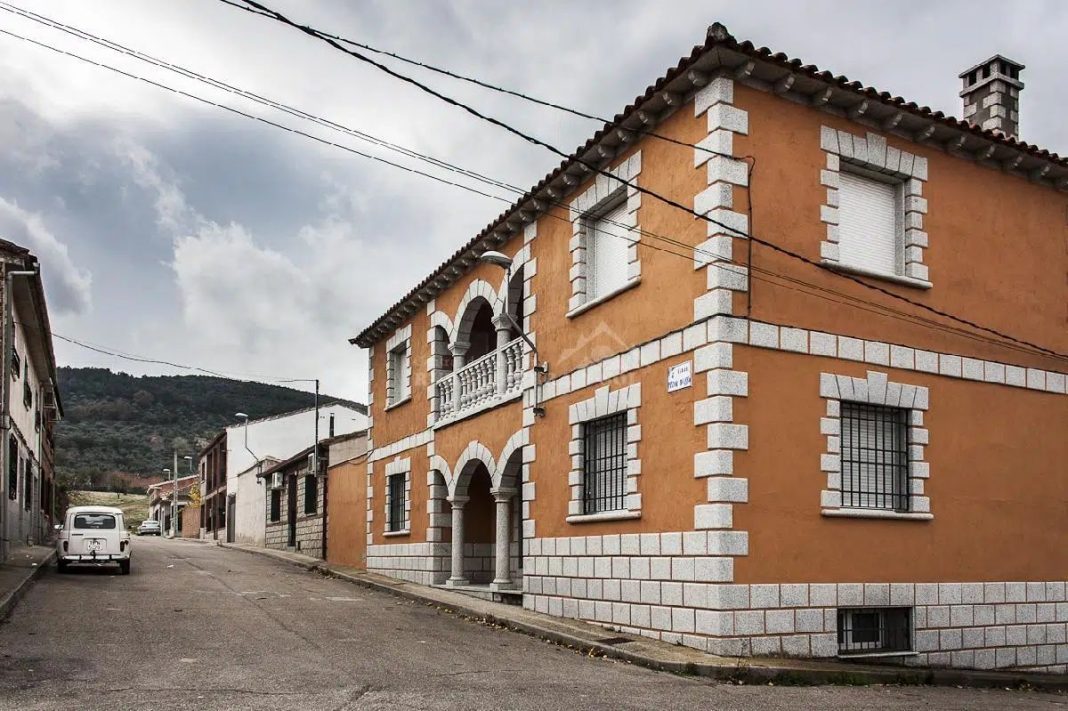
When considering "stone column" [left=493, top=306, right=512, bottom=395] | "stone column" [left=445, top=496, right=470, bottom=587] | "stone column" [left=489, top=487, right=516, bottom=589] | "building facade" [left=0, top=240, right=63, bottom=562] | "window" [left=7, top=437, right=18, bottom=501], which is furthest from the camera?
"window" [left=7, top=437, right=18, bottom=501]

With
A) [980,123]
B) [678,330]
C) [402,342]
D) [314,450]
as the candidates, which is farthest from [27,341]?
[980,123]

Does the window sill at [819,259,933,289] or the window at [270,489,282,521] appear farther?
the window at [270,489,282,521]

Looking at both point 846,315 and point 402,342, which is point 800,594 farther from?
point 402,342

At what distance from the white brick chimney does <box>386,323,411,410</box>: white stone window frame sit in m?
12.2

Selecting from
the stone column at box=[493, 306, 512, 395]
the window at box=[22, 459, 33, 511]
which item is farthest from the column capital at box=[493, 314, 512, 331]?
the window at box=[22, 459, 33, 511]

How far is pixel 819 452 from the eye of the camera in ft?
41.8

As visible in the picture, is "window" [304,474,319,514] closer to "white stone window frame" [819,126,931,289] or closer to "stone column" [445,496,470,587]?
"stone column" [445,496,470,587]

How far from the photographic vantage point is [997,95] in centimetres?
1689

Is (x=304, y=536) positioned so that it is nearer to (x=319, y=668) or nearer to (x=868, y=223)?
(x=319, y=668)

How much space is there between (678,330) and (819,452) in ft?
7.29

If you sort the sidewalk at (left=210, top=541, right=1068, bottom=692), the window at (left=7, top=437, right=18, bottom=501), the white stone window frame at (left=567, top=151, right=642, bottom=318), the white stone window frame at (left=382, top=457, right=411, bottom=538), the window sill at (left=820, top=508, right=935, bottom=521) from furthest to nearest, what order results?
the window at (left=7, top=437, right=18, bottom=501) → the white stone window frame at (left=382, top=457, right=411, bottom=538) → the white stone window frame at (left=567, top=151, right=642, bottom=318) → the window sill at (left=820, top=508, right=935, bottom=521) → the sidewalk at (left=210, top=541, right=1068, bottom=692)

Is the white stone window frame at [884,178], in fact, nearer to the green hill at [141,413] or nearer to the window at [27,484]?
the window at [27,484]

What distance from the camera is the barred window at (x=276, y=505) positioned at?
40625mm

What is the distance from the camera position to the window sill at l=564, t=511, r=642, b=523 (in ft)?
44.6
